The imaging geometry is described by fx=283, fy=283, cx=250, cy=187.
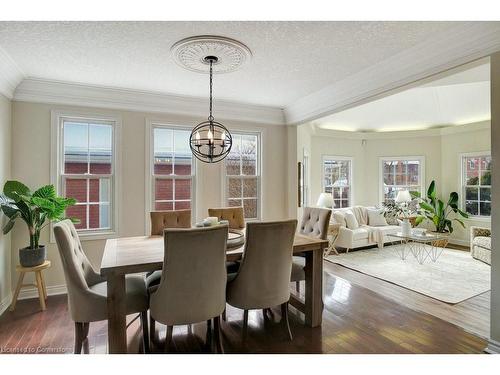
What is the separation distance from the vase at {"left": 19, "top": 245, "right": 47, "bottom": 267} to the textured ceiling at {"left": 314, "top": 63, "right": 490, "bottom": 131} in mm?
5605

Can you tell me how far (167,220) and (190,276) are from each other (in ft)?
4.81

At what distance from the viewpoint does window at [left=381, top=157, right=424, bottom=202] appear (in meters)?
6.91

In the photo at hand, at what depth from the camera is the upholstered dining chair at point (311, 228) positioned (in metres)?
2.93

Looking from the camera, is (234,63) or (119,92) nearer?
(234,63)

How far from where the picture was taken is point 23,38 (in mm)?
2371

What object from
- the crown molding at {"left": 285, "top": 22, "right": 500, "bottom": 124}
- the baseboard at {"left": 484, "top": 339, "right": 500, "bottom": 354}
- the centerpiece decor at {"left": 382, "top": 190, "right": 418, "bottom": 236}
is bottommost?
the baseboard at {"left": 484, "top": 339, "right": 500, "bottom": 354}

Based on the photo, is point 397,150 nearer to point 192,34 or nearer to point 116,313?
point 192,34

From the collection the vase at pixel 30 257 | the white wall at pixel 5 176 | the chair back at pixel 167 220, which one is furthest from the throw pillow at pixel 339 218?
the white wall at pixel 5 176

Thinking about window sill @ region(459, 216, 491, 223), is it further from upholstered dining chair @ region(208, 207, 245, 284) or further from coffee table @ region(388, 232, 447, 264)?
upholstered dining chair @ region(208, 207, 245, 284)

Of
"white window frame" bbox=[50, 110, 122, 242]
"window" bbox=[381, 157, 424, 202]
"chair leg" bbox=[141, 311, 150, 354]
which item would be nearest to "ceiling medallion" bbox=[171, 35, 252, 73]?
"white window frame" bbox=[50, 110, 122, 242]
